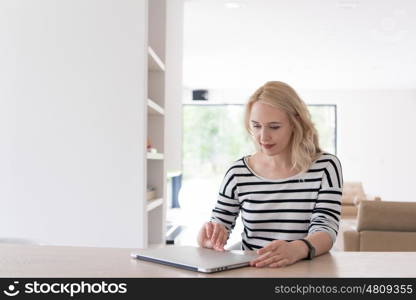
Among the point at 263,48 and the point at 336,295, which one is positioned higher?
the point at 263,48

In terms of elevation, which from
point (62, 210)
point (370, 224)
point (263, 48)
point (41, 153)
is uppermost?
point (263, 48)

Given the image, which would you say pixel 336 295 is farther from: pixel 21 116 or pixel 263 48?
pixel 263 48

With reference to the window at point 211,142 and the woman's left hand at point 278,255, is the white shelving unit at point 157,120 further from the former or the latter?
the window at point 211,142

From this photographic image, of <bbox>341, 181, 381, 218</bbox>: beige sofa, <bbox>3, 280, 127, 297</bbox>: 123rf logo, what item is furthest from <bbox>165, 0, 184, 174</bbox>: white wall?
<bbox>341, 181, 381, 218</bbox>: beige sofa

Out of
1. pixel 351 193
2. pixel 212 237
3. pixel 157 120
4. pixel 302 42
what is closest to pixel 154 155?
pixel 157 120

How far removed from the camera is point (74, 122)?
7.63 feet

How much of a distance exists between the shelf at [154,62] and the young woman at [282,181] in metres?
1.08

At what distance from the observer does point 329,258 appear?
123 cm

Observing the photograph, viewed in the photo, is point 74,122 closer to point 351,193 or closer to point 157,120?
point 157,120

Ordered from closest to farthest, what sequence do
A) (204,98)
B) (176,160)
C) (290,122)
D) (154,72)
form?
1. (290,122)
2. (154,72)
3. (176,160)
4. (204,98)

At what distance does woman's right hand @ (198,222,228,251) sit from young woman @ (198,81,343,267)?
188 millimetres

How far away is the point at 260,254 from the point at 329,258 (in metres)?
0.20

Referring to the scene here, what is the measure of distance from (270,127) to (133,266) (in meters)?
0.64

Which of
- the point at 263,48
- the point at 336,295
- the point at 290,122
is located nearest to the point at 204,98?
the point at 263,48
